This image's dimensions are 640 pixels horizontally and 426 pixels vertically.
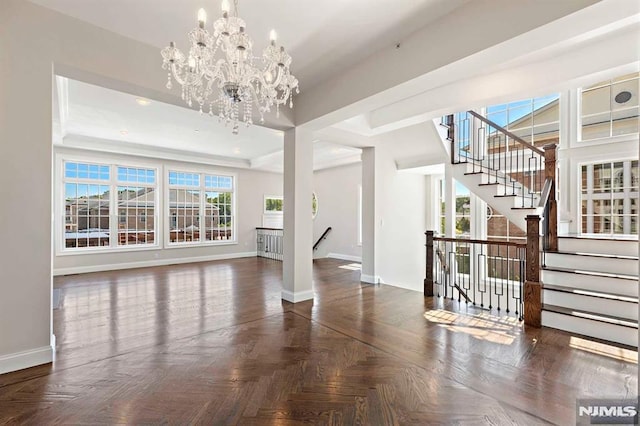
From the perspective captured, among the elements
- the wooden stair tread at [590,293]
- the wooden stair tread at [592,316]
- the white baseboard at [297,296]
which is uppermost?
the wooden stair tread at [590,293]

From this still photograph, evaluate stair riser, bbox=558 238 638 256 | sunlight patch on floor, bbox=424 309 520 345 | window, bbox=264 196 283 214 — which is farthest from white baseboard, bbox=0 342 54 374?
window, bbox=264 196 283 214

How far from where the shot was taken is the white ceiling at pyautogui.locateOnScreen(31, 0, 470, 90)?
96.4 inches

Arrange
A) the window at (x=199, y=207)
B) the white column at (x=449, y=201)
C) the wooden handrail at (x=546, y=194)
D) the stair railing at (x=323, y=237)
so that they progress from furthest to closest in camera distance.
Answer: the stair railing at (x=323, y=237) → the window at (x=199, y=207) → the white column at (x=449, y=201) → the wooden handrail at (x=546, y=194)

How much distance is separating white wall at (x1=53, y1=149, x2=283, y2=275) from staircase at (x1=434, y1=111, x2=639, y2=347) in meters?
6.18

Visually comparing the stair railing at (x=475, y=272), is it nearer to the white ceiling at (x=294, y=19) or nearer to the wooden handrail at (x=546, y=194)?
the wooden handrail at (x=546, y=194)

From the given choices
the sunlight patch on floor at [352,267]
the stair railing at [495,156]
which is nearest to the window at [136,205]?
the sunlight patch on floor at [352,267]

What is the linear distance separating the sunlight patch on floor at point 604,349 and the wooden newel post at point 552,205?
1.49 meters

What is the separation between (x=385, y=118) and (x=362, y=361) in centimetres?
371

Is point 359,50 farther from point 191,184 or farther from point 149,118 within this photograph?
point 191,184

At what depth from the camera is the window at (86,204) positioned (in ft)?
22.1

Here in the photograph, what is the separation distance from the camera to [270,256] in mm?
9219

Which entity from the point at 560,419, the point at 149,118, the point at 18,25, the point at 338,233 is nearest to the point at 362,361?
the point at 560,419
